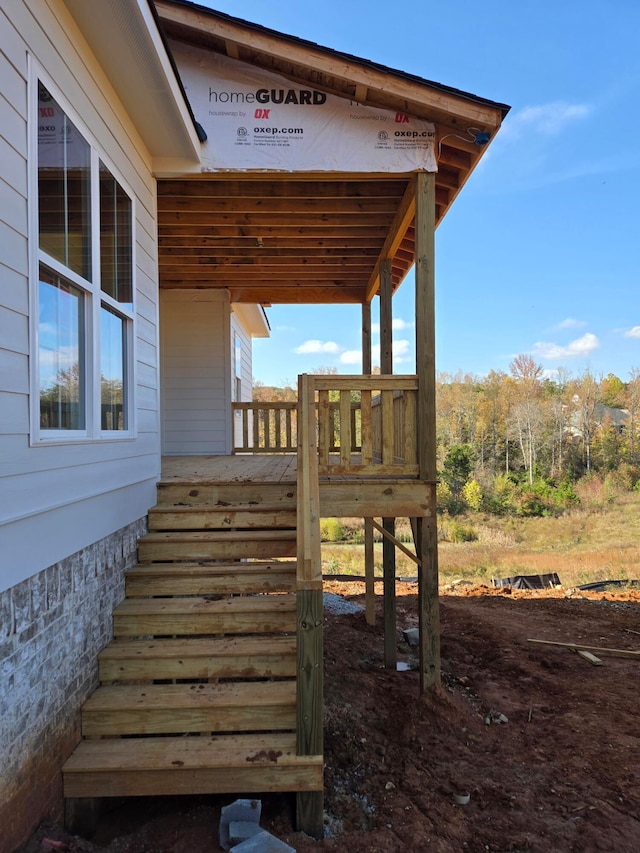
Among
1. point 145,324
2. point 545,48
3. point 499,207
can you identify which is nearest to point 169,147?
point 145,324

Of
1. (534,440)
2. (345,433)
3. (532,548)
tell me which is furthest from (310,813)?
(534,440)

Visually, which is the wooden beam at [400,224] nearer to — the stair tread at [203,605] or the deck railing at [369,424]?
the deck railing at [369,424]

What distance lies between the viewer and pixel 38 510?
2465mm

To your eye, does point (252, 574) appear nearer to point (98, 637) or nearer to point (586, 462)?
point (98, 637)

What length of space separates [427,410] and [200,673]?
2.71 m

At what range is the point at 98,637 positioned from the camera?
317cm

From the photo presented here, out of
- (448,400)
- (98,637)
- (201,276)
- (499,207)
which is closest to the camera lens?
(98,637)

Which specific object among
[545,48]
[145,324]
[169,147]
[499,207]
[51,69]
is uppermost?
[499,207]

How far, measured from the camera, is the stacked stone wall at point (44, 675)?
219 centimetres

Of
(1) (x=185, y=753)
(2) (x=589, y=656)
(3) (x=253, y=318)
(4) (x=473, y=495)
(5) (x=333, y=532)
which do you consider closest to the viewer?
(1) (x=185, y=753)

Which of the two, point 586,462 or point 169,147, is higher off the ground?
point 169,147

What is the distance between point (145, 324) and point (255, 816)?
358 cm

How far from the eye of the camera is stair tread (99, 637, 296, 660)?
10.5 feet

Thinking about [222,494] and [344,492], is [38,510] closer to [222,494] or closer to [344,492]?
[222,494]
